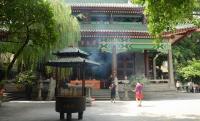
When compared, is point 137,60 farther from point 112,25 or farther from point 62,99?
point 62,99

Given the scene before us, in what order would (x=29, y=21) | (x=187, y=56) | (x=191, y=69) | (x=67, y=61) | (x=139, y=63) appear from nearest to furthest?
1. (x=29, y=21)
2. (x=67, y=61)
3. (x=139, y=63)
4. (x=191, y=69)
5. (x=187, y=56)

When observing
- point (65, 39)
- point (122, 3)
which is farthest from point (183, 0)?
point (122, 3)

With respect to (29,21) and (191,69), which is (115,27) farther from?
(29,21)

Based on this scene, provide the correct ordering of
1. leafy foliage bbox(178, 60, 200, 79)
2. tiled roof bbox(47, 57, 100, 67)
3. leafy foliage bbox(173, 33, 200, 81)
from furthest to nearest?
1. leafy foliage bbox(173, 33, 200, 81)
2. leafy foliage bbox(178, 60, 200, 79)
3. tiled roof bbox(47, 57, 100, 67)

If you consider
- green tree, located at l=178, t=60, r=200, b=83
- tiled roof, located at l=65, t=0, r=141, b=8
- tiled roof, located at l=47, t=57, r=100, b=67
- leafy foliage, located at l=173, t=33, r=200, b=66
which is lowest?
tiled roof, located at l=47, t=57, r=100, b=67

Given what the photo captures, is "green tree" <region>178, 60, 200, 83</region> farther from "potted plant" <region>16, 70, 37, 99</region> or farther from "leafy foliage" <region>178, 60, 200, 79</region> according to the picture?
"potted plant" <region>16, 70, 37, 99</region>

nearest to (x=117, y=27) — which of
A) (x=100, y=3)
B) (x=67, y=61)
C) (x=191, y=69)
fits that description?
(x=100, y=3)

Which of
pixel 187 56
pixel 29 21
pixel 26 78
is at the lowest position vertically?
pixel 26 78

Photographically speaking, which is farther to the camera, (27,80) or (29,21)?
(27,80)

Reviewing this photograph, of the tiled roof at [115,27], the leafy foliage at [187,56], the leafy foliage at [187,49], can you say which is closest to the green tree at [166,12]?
the tiled roof at [115,27]

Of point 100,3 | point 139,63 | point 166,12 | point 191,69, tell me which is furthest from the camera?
point 191,69

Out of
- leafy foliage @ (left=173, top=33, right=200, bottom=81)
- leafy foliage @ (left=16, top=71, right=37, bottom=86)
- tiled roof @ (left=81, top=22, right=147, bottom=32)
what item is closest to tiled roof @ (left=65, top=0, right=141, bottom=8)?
tiled roof @ (left=81, top=22, right=147, bottom=32)

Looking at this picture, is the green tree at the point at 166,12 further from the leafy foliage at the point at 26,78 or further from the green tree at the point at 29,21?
the leafy foliage at the point at 26,78

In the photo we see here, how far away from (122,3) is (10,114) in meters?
19.4
